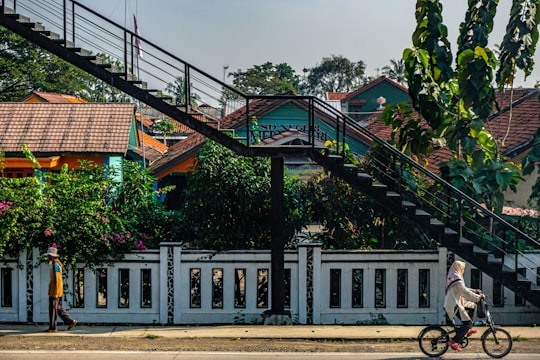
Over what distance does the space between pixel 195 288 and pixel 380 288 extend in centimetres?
356

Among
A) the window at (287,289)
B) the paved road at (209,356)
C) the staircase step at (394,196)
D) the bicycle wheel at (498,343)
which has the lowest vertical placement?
the paved road at (209,356)

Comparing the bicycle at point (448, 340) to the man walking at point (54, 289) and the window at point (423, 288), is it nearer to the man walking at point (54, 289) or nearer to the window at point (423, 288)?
the window at point (423, 288)

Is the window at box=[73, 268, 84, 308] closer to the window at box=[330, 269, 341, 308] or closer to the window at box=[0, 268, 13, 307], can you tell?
the window at box=[0, 268, 13, 307]

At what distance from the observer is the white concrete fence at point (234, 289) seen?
1473 cm

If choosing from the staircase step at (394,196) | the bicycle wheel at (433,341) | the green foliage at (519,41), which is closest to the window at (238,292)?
the staircase step at (394,196)

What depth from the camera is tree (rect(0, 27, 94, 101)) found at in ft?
165

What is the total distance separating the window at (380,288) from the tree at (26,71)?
39.1 meters

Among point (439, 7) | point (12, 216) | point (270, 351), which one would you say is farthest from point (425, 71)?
point (12, 216)

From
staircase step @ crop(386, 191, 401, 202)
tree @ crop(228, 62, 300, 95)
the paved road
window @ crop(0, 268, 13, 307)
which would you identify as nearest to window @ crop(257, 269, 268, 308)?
the paved road

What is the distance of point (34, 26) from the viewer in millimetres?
14922

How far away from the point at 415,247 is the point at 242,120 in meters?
13.1

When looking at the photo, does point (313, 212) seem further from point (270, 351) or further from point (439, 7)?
point (439, 7)

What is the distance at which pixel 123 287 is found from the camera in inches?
604

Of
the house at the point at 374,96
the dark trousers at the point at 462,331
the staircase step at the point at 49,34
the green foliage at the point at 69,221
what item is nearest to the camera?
the dark trousers at the point at 462,331
